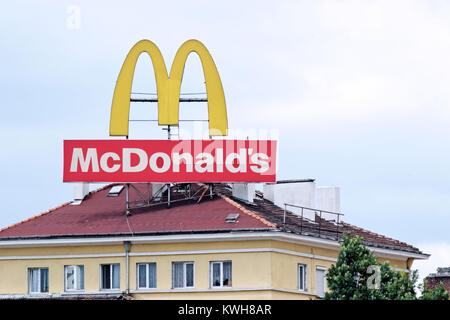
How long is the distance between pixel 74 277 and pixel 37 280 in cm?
233

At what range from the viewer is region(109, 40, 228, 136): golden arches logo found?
75.5 metres

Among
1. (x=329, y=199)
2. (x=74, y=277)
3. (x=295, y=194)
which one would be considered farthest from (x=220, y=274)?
(x=329, y=199)

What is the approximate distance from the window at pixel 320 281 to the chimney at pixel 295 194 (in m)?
4.72

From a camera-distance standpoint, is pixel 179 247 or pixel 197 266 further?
pixel 179 247

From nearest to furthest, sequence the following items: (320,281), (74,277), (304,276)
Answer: (304,276) < (320,281) < (74,277)

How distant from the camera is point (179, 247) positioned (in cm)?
7231

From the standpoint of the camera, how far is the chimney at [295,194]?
258 feet

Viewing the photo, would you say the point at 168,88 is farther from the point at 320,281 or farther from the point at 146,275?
the point at 320,281

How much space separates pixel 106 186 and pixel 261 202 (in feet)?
34.3

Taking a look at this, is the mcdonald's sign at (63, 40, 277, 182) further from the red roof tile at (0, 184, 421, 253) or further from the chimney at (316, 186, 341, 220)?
the chimney at (316, 186, 341, 220)

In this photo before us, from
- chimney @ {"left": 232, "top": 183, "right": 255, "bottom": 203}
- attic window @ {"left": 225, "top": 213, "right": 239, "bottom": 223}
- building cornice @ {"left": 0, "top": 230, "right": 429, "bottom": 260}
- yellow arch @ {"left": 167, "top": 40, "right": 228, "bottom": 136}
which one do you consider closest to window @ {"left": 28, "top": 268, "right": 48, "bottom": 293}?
building cornice @ {"left": 0, "top": 230, "right": 429, "bottom": 260}

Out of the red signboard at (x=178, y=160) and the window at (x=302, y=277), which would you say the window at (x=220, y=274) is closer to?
the window at (x=302, y=277)

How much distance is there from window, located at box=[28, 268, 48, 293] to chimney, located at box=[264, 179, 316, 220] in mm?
14466

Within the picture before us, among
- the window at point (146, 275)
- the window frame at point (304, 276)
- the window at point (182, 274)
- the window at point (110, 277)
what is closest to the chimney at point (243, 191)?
the window frame at point (304, 276)
